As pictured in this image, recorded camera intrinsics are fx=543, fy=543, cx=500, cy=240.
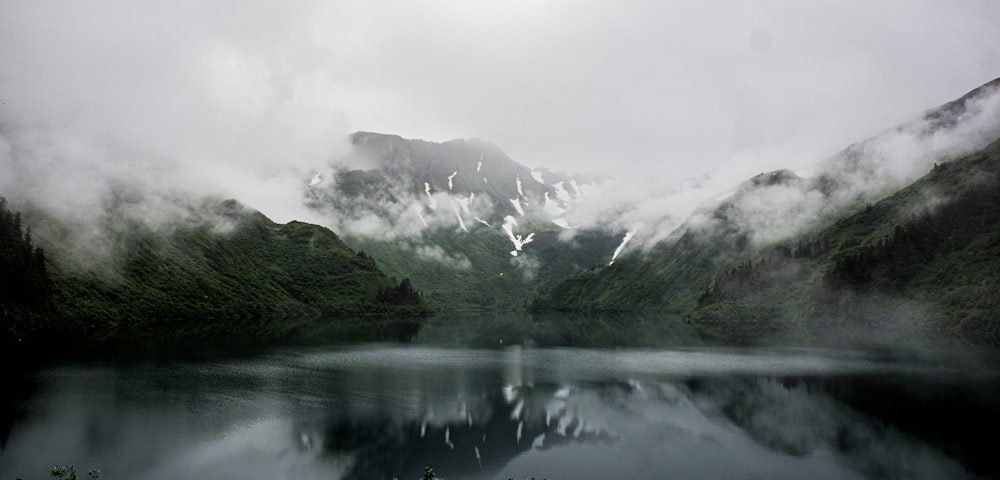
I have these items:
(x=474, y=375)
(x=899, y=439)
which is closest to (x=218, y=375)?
(x=474, y=375)

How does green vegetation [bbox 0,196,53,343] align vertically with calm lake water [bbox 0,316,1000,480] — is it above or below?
above

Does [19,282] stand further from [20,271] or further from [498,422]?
[498,422]

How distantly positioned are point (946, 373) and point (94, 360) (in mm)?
133132

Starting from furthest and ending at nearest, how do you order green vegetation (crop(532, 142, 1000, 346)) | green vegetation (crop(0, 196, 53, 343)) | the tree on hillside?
green vegetation (crop(532, 142, 1000, 346)), the tree on hillside, green vegetation (crop(0, 196, 53, 343))

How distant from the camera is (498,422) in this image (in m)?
60.4

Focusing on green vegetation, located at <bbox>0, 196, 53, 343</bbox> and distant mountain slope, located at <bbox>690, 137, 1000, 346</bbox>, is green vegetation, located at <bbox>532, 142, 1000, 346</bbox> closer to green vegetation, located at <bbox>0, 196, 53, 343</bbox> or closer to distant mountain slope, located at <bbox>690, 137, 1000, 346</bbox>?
distant mountain slope, located at <bbox>690, 137, 1000, 346</bbox>

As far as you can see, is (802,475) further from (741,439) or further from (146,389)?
(146,389)

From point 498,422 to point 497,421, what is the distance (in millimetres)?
392

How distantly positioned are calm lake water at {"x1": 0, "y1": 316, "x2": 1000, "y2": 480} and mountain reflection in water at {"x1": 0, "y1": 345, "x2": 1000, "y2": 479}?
250 millimetres

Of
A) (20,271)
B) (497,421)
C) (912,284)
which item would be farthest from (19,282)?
(912,284)

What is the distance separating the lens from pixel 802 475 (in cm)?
4338

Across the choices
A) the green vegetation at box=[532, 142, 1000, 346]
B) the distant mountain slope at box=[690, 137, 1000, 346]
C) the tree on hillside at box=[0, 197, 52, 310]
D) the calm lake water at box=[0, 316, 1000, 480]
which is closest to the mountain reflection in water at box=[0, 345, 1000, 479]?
the calm lake water at box=[0, 316, 1000, 480]

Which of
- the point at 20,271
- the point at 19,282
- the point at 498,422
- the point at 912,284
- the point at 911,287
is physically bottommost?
the point at 498,422

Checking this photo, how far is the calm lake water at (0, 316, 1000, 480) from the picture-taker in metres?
44.3
